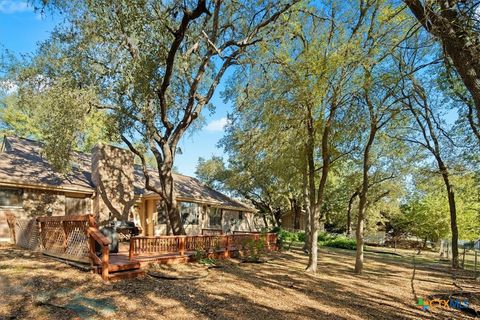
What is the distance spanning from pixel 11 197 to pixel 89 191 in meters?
2.99

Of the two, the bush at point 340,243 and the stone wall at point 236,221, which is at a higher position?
the stone wall at point 236,221

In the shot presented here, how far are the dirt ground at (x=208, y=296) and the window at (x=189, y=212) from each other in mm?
8633

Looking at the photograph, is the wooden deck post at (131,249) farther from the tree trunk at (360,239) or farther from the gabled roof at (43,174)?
the tree trunk at (360,239)

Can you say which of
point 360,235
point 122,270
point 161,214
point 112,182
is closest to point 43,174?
point 112,182

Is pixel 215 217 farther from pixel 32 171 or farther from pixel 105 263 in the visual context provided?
pixel 105 263

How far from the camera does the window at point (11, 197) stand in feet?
40.8

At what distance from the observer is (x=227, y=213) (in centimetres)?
2208

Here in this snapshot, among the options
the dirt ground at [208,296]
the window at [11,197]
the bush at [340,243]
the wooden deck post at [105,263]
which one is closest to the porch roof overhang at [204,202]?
the window at [11,197]

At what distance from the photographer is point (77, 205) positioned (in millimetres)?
14664

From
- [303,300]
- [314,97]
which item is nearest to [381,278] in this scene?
[303,300]

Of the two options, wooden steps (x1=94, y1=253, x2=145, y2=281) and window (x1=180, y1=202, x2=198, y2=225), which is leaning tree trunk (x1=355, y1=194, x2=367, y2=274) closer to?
wooden steps (x1=94, y1=253, x2=145, y2=281)

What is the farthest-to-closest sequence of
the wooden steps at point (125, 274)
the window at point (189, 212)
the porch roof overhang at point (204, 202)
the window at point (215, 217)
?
1. the window at point (215, 217)
2. the window at point (189, 212)
3. the porch roof overhang at point (204, 202)
4. the wooden steps at point (125, 274)

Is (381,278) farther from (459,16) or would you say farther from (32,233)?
(32,233)

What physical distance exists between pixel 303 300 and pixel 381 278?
5.37 meters
